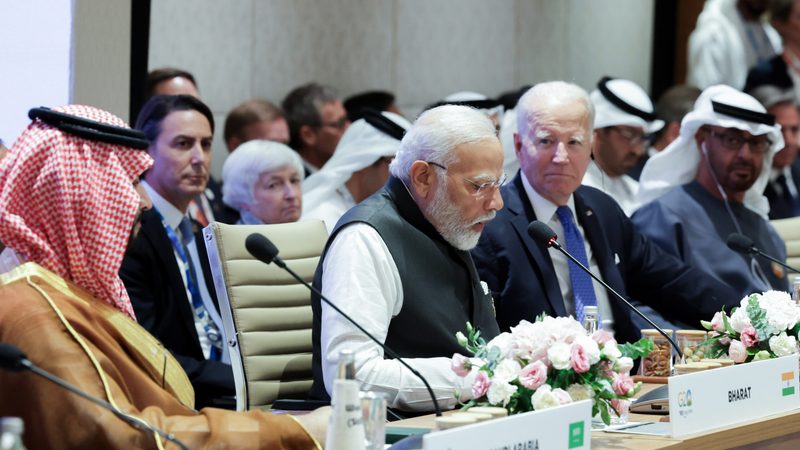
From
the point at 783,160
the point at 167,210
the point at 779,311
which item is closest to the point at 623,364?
the point at 779,311

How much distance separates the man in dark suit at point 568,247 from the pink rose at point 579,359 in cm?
142

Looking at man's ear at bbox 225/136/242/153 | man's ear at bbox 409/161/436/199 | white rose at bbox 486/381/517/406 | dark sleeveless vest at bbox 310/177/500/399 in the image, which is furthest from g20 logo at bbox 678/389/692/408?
man's ear at bbox 225/136/242/153

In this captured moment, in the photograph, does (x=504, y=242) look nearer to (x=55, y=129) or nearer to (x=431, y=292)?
(x=431, y=292)

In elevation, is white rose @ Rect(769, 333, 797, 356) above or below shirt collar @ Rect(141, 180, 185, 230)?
below

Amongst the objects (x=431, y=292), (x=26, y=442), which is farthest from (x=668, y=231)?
(x=26, y=442)

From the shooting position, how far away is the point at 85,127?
9.75 feet

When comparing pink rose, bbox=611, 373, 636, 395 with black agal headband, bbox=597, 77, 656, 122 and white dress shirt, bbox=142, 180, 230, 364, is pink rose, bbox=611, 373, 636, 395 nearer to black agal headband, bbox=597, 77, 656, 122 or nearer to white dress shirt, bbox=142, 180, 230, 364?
white dress shirt, bbox=142, 180, 230, 364

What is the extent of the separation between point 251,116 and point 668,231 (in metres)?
2.35

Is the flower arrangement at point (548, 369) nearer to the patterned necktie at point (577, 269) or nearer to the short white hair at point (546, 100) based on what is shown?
the patterned necktie at point (577, 269)

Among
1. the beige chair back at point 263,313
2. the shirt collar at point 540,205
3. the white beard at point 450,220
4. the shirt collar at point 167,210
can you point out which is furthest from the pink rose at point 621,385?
the shirt collar at point 167,210

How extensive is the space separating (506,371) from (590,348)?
198 mm

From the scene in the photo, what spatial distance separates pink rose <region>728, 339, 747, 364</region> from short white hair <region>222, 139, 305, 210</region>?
8.57 feet

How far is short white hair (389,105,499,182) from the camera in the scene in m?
3.56

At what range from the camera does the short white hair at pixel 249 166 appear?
5.57 metres
